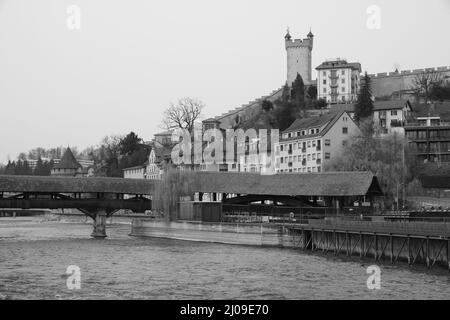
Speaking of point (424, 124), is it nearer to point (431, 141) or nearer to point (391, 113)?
point (431, 141)

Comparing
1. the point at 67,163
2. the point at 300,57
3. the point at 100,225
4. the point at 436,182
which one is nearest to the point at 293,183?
the point at 100,225

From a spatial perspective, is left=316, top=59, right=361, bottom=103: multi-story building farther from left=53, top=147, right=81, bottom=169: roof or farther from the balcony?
left=53, top=147, right=81, bottom=169: roof

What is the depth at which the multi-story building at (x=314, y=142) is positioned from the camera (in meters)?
72.8

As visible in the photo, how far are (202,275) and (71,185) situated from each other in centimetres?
2725

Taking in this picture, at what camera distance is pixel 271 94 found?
112 metres

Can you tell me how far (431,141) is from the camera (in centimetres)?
7275

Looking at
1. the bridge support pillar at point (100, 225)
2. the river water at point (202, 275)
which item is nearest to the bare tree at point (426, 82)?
the bridge support pillar at point (100, 225)

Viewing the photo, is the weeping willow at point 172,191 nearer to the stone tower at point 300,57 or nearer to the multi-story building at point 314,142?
the multi-story building at point 314,142

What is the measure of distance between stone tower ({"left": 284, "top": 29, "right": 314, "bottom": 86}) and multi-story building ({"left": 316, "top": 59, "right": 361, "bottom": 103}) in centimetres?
763

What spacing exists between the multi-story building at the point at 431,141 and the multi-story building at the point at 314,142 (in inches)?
212

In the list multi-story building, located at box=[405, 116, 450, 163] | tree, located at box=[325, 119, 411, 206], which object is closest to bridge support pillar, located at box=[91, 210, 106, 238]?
tree, located at box=[325, 119, 411, 206]

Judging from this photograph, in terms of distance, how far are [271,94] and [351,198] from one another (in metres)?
57.9
